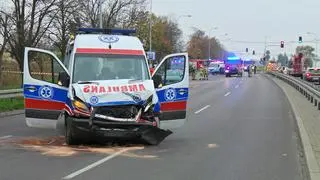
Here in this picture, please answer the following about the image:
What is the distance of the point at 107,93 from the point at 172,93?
2.03m

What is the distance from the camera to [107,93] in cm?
1242

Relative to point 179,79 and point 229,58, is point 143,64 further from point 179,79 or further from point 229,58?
point 229,58

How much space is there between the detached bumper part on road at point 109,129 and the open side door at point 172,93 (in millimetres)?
1054

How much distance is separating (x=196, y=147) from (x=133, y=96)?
179 centimetres

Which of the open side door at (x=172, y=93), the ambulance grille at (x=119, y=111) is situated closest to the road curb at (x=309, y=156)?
the open side door at (x=172, y=93)

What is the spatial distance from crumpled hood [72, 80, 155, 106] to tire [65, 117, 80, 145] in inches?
23.9

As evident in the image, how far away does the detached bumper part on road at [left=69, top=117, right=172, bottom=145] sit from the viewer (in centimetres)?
1234

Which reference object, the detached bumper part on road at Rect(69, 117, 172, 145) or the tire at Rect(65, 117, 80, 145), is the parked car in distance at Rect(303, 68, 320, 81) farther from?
Answer: the tire at Rect(65, 117, 80, 145)

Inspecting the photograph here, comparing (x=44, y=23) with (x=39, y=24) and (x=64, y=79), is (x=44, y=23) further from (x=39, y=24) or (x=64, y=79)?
(x=64, y=79)

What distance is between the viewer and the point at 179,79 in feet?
47.4

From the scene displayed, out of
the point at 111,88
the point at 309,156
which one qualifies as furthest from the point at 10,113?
the point at 309,156

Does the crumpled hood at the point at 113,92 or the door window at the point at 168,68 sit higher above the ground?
the door window at the point at 168,68

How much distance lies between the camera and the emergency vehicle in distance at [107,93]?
40.7ft

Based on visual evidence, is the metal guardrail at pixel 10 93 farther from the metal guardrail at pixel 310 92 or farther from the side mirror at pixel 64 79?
the metal guardrail at pixel 310 92
